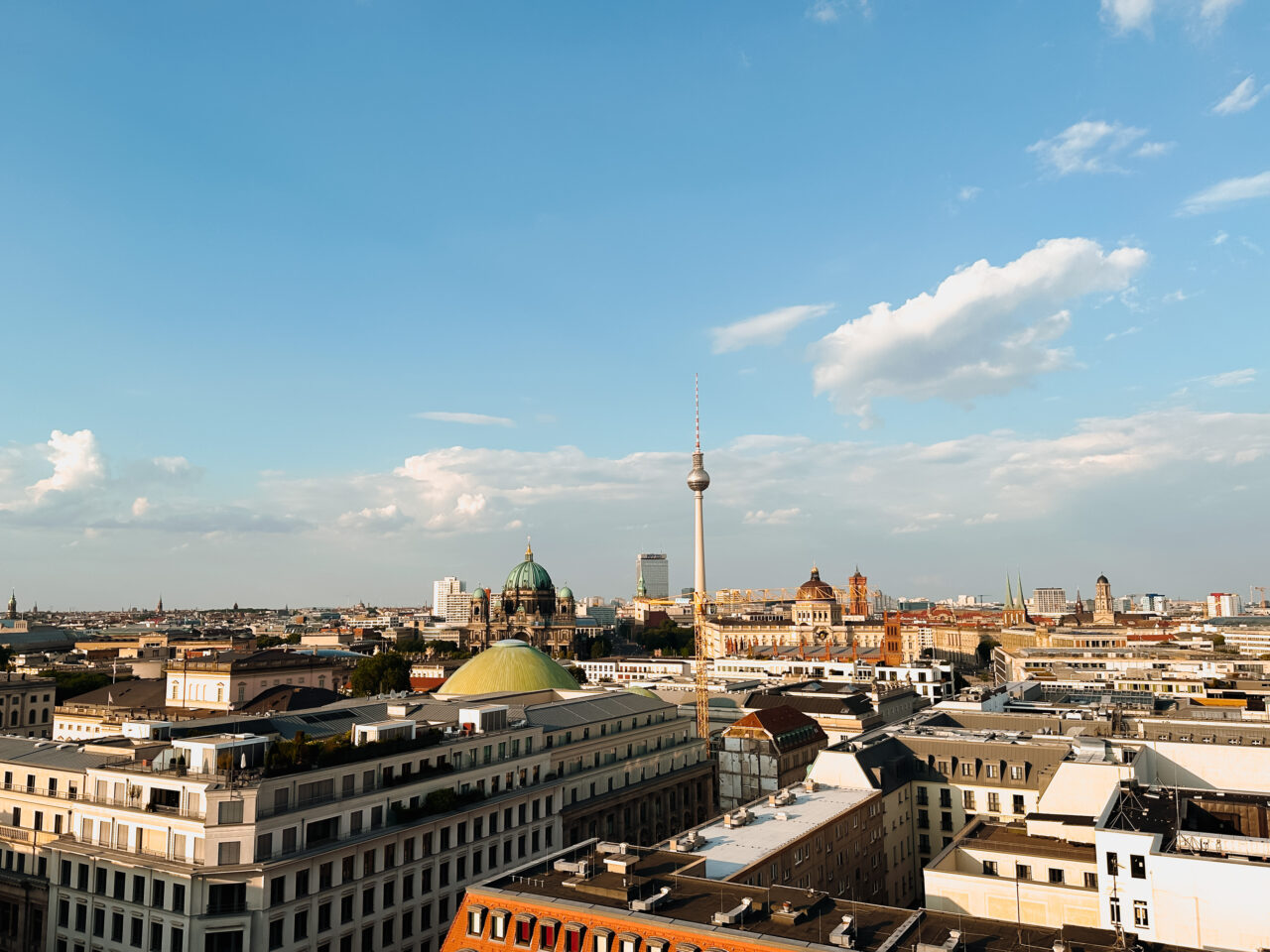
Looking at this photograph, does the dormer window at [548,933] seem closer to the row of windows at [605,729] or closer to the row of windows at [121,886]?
the row of windows at [121,886]

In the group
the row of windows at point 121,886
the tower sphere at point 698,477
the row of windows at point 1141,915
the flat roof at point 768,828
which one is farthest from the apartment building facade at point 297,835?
the tower sphere at point 698,477

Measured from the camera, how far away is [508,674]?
100375 mm

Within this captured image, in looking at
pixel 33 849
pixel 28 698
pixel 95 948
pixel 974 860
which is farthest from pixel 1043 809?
pixel 28 698

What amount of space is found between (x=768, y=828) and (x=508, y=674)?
46.0 metres

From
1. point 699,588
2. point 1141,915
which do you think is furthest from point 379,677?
point 1141,915

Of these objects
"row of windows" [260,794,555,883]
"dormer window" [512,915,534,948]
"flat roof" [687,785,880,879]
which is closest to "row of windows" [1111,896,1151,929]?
"flat roof" [687,785,880,879]

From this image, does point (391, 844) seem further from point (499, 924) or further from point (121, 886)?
point (499, 924)

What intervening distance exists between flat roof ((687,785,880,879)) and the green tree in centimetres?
11831

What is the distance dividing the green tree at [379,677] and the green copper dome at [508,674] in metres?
76.8

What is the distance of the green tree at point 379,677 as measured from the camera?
174 metres

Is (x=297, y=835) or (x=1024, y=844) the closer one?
(x=297, y=835)

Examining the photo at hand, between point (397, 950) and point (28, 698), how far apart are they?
102 meters

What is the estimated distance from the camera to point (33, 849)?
6278 cm

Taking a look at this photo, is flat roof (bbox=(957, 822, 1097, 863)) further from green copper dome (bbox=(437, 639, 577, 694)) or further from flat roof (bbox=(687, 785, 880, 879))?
green copper dome (bbox=(437, 639, 577, 694))
